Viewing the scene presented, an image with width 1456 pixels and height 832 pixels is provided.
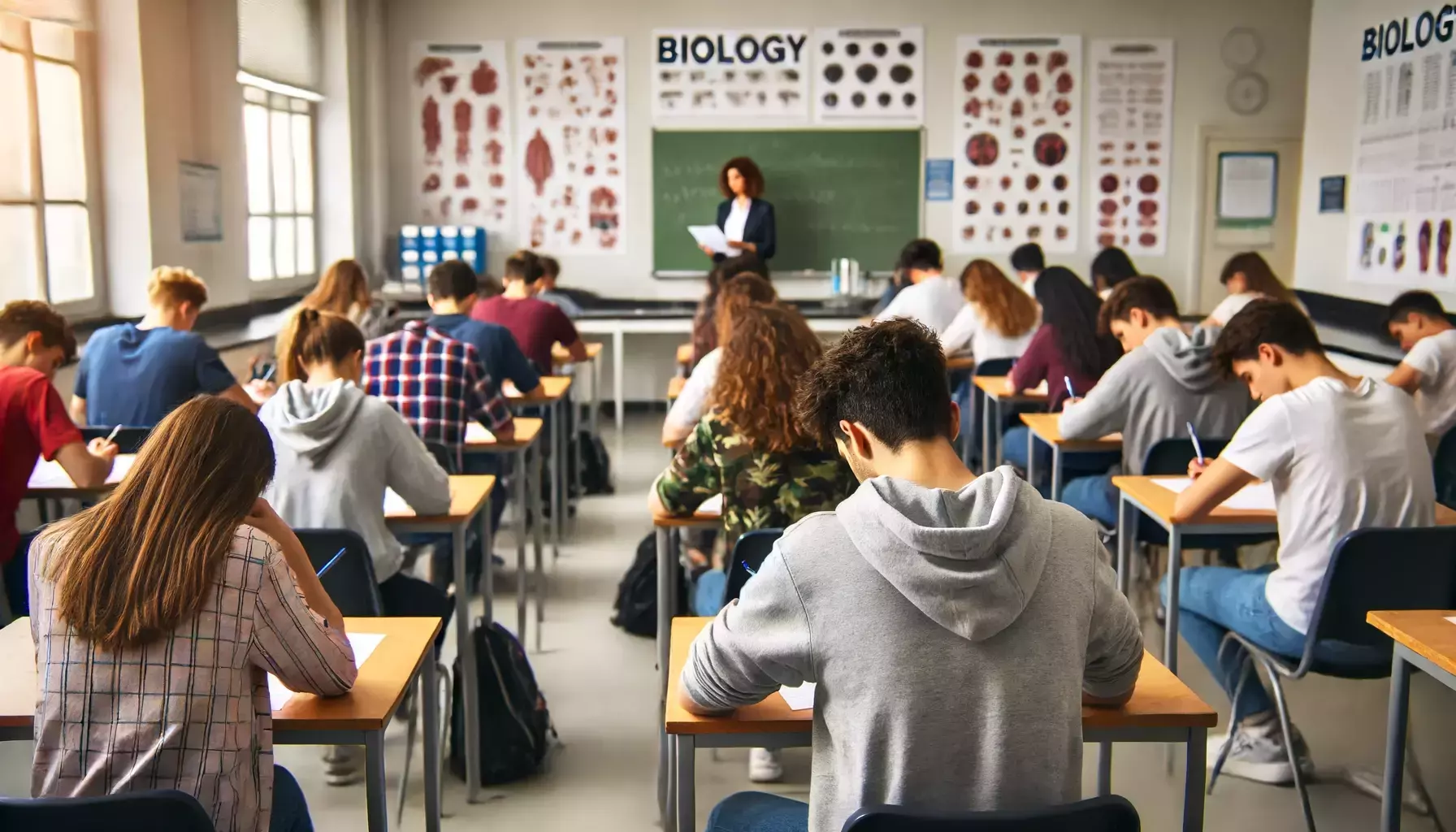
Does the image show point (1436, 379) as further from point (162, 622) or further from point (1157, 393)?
point (162, 622)

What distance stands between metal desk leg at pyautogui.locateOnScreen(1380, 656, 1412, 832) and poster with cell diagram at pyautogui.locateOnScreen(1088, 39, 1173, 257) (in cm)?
668

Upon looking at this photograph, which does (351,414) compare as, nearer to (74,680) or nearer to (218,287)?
(74,680)

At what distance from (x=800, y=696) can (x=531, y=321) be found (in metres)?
3.94

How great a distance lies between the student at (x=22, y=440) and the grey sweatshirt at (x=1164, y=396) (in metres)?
2.79

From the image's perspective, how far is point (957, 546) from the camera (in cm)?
146

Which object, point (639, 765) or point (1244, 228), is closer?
point (639, 765)

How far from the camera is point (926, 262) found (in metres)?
6.89

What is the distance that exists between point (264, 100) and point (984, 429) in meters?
4.38

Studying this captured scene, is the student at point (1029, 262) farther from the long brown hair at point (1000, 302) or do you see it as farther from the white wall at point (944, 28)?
the white wall at point (944, 28)

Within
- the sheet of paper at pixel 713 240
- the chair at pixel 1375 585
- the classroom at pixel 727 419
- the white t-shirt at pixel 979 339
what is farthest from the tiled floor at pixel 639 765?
the sheet of paper at pixel 713 240

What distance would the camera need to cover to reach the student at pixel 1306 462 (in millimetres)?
2752

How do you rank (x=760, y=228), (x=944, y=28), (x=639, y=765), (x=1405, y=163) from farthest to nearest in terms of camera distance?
(x=944, y=28) < (x=760, y=228) < (x=1405, y=163) < (x=639, y=765)

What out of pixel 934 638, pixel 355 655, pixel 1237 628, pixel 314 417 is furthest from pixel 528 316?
pixel 934 638

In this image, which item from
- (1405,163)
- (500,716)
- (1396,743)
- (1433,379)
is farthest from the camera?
(1405,163)
